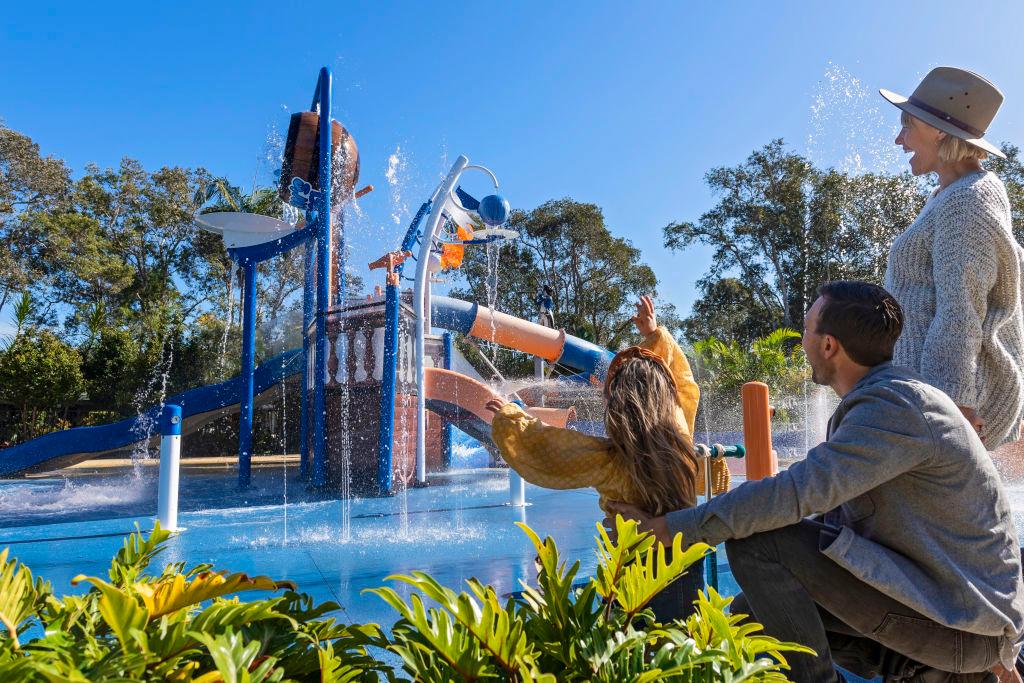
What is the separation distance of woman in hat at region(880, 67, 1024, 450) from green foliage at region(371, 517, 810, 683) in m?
1.24

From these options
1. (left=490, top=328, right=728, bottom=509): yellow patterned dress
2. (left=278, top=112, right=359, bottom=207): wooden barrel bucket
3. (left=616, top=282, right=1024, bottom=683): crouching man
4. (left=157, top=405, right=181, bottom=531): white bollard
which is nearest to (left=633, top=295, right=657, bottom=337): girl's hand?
(left=490, top=328, right=728, bottom=509): yellow patterned dress

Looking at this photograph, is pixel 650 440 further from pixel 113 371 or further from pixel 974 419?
pixel 113 371

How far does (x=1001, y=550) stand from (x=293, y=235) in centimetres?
940

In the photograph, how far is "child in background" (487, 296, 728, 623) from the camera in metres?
2.06

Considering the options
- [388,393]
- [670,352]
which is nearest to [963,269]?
[670,352]

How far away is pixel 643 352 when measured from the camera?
2268 mm

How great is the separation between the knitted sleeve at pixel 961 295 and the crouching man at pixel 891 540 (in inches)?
12.8

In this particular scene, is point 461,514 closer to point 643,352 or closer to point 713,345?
point 643,352

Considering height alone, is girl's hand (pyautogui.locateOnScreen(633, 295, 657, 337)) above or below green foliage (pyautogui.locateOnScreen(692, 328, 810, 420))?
below

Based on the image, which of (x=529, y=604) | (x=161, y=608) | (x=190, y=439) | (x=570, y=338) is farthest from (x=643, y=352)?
(x=190, y=439)

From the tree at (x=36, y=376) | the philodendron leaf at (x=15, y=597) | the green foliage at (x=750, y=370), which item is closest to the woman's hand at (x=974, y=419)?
the philodendron leaf at (x=15, y=597)

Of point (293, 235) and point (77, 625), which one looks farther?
point (293, 235)

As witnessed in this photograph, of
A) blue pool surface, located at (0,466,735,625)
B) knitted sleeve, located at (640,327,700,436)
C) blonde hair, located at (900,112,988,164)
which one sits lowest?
blue pool surface, located at (0,466,735,625)

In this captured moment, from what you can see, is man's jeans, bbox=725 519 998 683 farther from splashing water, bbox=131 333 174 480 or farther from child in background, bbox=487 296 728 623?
splashing water, bbox=131 333 174 480
